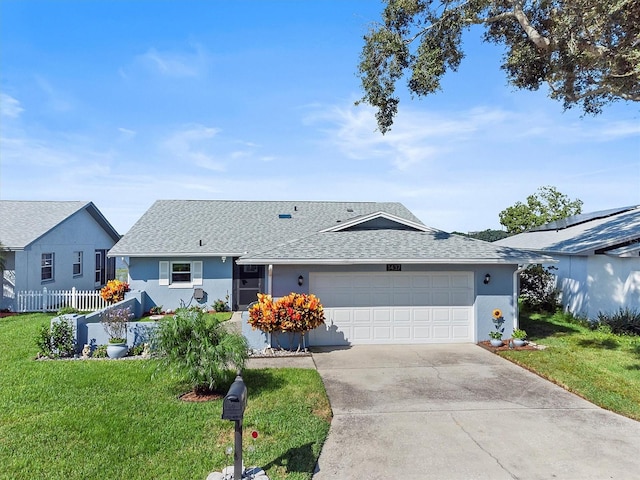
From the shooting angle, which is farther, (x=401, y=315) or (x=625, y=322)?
(x=625, y=322)

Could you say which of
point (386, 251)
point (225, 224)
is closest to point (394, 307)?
point (386, 251)

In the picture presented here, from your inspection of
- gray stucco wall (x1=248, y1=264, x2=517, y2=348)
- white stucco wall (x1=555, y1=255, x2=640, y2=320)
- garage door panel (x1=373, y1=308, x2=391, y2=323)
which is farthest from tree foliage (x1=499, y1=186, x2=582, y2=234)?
garage door panel (x1=373, y1=308, x2=391, y2=323)

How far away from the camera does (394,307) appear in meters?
11.8

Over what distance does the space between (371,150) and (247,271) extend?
769cm

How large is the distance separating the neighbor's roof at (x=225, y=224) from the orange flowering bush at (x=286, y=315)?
6.22 metres

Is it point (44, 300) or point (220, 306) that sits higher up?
point (44, 300)

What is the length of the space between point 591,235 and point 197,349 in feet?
57.2

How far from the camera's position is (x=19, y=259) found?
648 inches

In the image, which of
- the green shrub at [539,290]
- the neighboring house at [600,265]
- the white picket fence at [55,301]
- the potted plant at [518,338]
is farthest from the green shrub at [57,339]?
the green shrub at [539,290]

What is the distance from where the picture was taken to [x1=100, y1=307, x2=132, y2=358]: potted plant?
970 cm

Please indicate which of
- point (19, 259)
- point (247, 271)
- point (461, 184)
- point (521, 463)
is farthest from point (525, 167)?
point (19, 259)

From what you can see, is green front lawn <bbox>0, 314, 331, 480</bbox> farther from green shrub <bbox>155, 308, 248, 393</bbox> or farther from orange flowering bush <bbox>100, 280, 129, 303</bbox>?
orange flowering bush <bbox>100, 280, 129, 303</bbox>

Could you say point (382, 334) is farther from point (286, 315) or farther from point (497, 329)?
point (497, 329)

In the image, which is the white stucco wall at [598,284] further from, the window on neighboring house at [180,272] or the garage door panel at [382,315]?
the window on neighboring house at [180,272]
